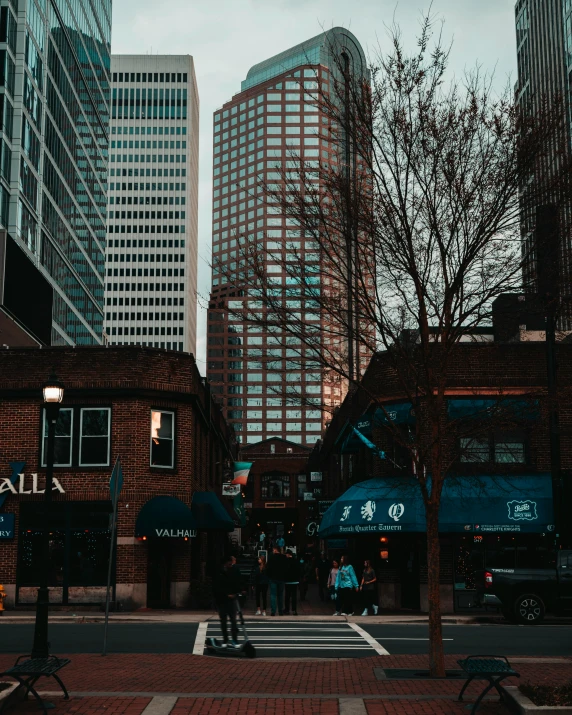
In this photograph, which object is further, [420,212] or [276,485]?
[276,485]

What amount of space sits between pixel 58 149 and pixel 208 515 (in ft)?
187

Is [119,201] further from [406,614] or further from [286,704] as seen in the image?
[286,704]

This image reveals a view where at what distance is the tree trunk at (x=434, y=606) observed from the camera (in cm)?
1304

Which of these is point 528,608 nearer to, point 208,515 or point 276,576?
point 276,576

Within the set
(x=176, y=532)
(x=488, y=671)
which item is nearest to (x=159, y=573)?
(x=176, y=532)

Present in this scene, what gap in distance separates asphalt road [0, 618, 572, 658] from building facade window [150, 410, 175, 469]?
7.60 meters

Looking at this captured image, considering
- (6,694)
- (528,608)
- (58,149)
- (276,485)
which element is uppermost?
(58,149)

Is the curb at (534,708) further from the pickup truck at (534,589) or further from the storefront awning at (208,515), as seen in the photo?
the storefront awning at (208,515)

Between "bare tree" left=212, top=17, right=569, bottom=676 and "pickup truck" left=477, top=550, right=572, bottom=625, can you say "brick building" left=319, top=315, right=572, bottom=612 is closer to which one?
"pickup truck" left=477, top=550, right=572, bottom=625

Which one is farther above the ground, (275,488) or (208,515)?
(275,488)

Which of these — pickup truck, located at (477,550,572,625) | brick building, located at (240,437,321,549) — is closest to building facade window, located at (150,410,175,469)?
pickup truck, located at (477,550,572,625)

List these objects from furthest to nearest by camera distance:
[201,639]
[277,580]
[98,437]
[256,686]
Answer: [98,437], [277,580], [201,639], [256,686]

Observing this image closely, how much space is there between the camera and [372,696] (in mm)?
11391

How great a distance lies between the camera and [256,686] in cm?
1239
